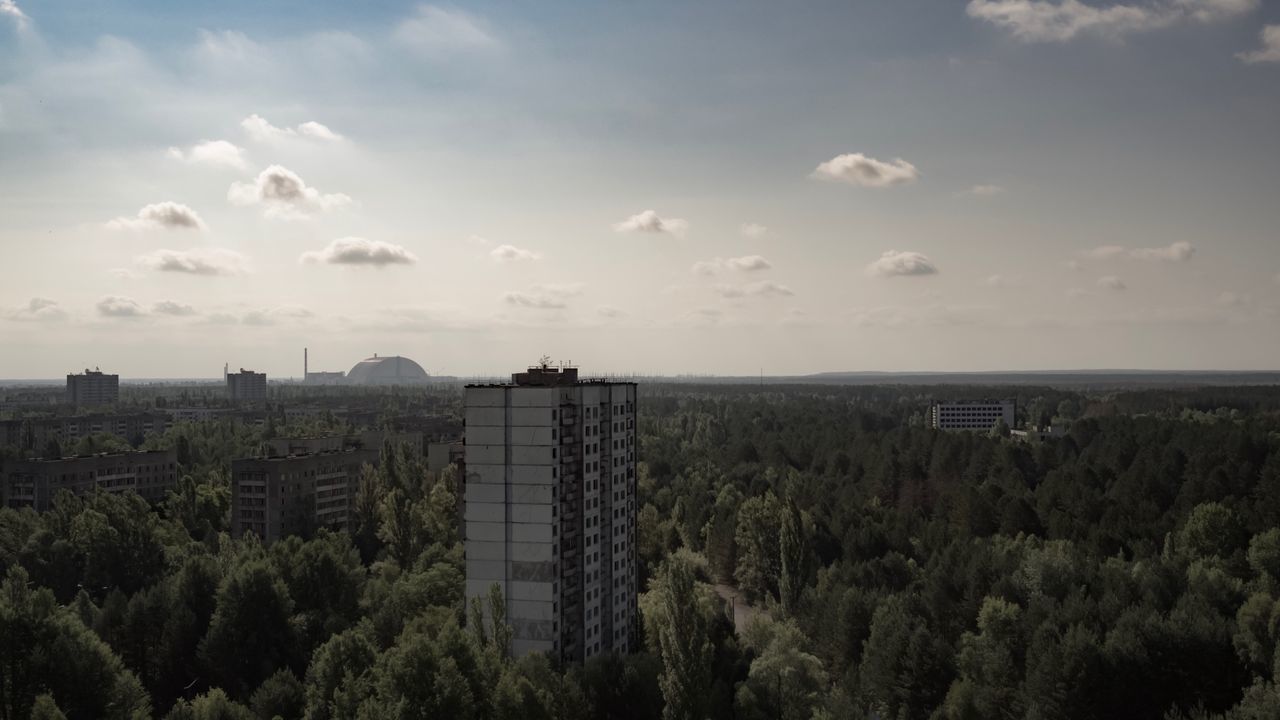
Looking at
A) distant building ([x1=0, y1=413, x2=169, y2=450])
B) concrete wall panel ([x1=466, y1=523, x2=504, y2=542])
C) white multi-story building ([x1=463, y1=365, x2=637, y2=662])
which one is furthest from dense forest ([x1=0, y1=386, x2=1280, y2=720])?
distant building ([x1=0, y1=413, x2=169, y2=450])

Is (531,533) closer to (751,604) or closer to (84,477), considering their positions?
(751,604)

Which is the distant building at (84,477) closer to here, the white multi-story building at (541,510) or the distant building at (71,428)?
the distant building at (71,428)

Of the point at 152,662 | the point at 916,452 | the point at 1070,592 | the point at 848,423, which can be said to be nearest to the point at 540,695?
the point at 152,662

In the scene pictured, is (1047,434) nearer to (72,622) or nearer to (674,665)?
(674,665)

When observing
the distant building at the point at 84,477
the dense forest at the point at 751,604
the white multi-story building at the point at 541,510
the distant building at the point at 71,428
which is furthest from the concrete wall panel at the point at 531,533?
the distant building at the point at 71,428

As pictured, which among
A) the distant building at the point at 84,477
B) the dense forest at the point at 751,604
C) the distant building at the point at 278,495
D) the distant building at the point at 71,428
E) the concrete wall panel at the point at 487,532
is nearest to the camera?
the dense forest at the point at 751,604

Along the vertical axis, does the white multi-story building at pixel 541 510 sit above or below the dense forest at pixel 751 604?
above

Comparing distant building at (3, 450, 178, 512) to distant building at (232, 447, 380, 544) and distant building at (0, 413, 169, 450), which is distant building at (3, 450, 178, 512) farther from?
distant building at (0, 413, 169, 450)
